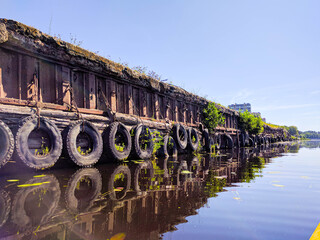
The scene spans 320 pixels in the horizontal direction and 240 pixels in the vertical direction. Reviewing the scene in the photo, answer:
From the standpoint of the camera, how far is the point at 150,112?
783 cm

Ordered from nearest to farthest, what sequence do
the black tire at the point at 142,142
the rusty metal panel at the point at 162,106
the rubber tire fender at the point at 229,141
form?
the black tire at the point at 142,142, the rusty metal panel at the point at 162,106, the rubber tire fender at the point at 229,141

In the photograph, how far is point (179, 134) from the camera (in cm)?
877

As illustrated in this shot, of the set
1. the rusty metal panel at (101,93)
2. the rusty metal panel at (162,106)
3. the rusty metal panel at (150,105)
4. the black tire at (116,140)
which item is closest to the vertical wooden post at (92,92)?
the rusty metal panel at (101,93)

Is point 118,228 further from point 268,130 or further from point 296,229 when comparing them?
point 268,130

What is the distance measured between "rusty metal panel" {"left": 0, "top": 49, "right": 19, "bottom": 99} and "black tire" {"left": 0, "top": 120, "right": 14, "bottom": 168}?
92 cm

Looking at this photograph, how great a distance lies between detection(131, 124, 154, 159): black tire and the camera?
6.02 metres

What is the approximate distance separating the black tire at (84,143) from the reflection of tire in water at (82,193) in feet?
4.27

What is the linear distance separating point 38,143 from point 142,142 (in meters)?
3.12

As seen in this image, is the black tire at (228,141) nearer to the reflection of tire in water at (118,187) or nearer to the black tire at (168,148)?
the black tire at (168,148)

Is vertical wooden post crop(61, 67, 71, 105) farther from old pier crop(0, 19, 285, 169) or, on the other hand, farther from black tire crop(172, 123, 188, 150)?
black tire crop(172, 123, 188, 150)

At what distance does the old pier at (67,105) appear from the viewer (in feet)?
12.6

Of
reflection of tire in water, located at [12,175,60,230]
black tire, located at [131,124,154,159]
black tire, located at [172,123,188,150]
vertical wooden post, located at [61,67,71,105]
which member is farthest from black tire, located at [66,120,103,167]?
black tire, located at [172,123,188,150]

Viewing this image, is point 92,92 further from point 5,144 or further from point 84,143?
point 5,144

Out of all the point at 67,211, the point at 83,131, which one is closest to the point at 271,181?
the point at 67,211
